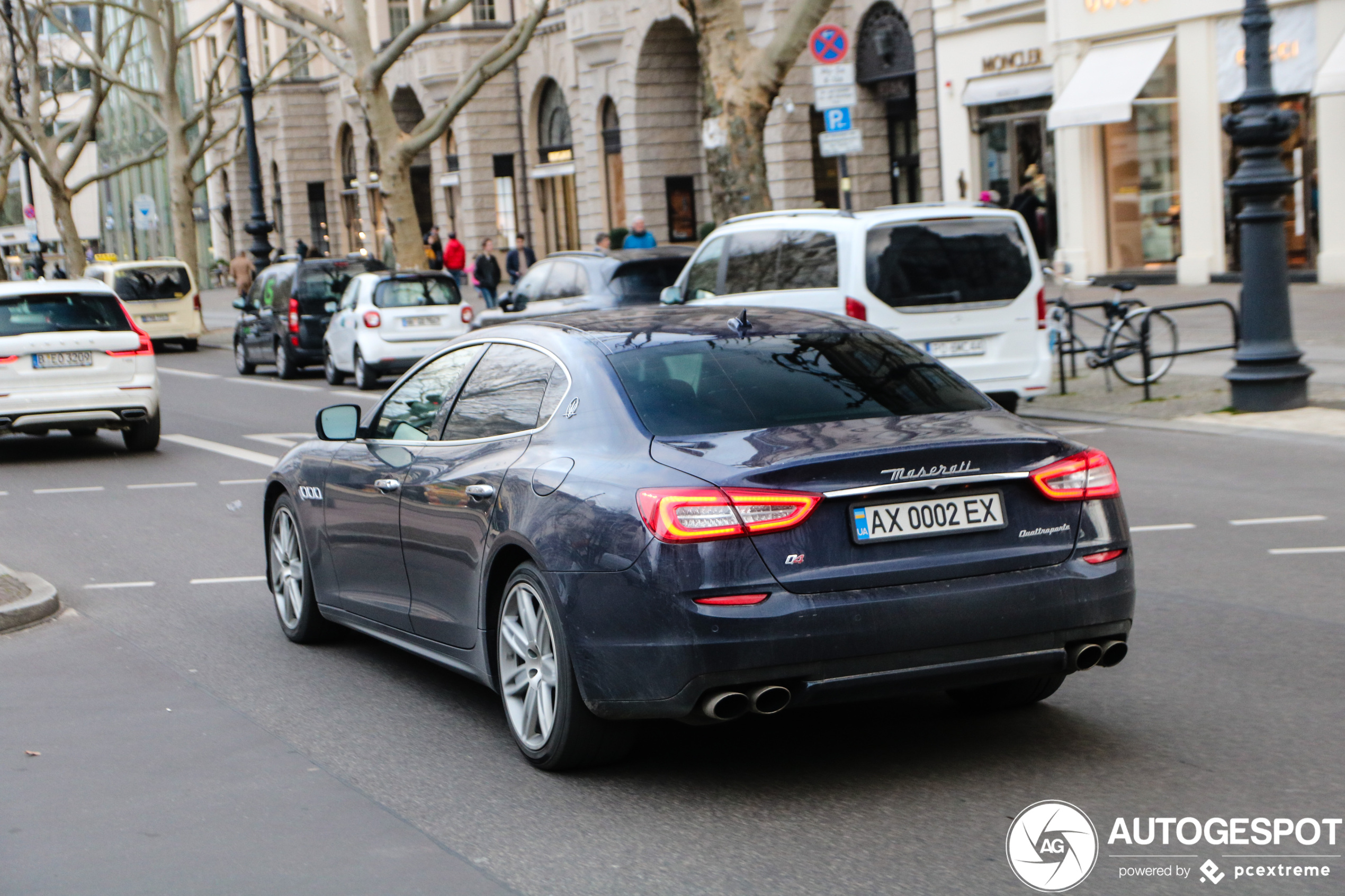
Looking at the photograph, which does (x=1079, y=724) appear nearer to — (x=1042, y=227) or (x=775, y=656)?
(x=775, y=656)

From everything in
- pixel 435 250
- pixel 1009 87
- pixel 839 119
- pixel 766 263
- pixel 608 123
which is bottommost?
pixel 766 263

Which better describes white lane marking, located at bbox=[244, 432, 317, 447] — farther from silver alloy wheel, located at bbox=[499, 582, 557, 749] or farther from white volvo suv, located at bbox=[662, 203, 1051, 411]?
silver alloy wheel, located at bbox=[499, 582, 557, 749]

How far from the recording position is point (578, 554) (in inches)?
201

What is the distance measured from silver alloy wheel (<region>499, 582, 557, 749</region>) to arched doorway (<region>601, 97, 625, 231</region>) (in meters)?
36.8

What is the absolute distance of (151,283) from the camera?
1337 inches

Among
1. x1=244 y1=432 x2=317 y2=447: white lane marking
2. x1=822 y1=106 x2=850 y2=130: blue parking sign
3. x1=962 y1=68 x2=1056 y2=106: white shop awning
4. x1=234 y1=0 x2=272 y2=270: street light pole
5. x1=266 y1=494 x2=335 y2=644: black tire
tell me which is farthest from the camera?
x1=234 y1=0 x2=272 y2=270: street light pole

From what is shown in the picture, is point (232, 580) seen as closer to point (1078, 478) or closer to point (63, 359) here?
point (1078, 478)

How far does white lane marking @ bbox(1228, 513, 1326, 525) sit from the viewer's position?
9461 millimetres

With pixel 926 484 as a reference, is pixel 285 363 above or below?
below

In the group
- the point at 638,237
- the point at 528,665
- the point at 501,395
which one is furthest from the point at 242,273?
the point at 528,665

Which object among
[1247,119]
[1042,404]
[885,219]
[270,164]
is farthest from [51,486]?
[270,164]

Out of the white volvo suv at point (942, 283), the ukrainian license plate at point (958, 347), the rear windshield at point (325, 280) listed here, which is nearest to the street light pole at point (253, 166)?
the rear windshield at point (325, 280)

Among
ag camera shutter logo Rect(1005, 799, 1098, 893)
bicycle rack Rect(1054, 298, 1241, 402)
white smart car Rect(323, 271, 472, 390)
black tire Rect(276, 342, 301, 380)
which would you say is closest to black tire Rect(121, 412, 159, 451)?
white smart car Rect(323, 271, 472, 390)

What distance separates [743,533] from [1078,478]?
1.10m
